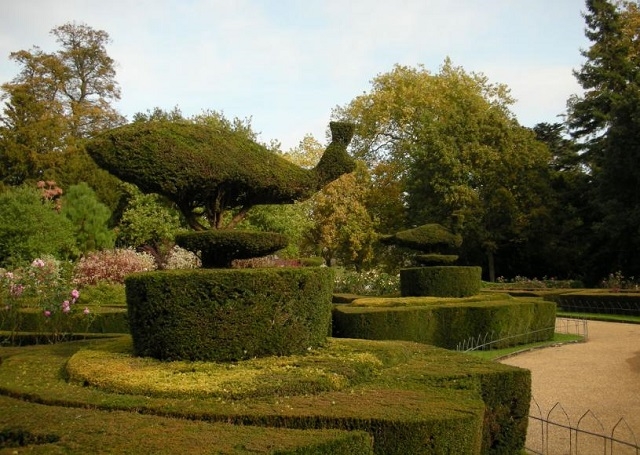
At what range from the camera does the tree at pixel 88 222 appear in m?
29.0

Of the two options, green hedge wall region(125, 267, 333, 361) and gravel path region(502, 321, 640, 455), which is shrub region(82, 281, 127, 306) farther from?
gravel path region(502, 321, 640, 455)

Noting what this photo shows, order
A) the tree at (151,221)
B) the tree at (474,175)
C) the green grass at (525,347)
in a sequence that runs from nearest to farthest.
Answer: the green grass at (525,347) < the tree at (151,221) < the tree at (474,175)

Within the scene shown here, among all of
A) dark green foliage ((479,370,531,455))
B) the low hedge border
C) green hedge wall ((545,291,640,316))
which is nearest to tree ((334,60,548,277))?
green hedge wall ((545,291,640,316))

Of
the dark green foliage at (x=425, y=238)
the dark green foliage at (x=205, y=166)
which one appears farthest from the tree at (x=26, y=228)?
the dark green foliage at (x=205, y=166)

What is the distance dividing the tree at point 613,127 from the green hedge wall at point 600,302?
20.2 feet

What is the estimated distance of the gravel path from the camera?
7604 millimetres

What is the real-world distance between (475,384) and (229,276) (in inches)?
119

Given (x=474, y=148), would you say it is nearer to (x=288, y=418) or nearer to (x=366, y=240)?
(x=366, y=240)

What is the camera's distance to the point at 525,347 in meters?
15.6

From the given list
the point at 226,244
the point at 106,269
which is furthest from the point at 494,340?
the point at 106,269

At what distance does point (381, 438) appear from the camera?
5016 millimetres

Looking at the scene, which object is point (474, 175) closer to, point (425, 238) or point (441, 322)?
point (425, 238)

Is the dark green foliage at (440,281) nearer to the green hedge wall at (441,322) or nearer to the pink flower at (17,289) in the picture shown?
the green hedge wall at (441,322)

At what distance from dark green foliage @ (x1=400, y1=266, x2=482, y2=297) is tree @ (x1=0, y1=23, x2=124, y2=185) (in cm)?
2337
